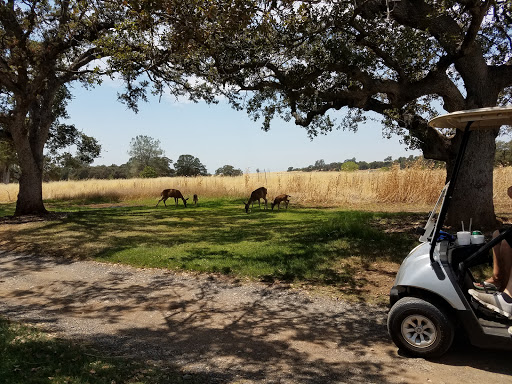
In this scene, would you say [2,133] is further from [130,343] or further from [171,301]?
[130,343]

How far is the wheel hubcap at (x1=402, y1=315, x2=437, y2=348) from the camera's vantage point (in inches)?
157

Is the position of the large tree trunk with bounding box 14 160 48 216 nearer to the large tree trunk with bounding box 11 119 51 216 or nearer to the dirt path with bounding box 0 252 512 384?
the large tree trunk with bounding box 11 119 51 216

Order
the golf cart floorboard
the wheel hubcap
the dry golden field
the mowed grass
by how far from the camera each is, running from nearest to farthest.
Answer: the golf cart floorboard → the wheel hubcap → the mowed grass → the dry golden field

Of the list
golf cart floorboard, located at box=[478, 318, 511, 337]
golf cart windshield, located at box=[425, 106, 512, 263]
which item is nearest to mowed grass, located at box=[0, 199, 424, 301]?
golf cart floorboard, located at box=[478, 318, 511, 337]

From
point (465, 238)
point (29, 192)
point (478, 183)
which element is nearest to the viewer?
point (465, 238)

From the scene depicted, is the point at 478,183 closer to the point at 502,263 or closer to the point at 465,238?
the point at 502,263

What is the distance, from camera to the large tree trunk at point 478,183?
29.7 ft

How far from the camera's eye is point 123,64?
9.58 meters

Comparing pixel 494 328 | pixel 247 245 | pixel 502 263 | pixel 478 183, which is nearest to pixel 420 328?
pixel 494 328

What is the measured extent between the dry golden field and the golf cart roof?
38.9 ft

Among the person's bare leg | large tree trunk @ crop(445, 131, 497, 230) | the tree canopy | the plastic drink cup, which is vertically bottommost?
the person's bare leg

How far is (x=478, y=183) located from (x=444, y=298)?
20.8ft

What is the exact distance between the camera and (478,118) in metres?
4.05

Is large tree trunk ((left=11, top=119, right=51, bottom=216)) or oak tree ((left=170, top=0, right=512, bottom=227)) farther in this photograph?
large tree trunk ((left=11, top=119, right=51, bottom=216))
